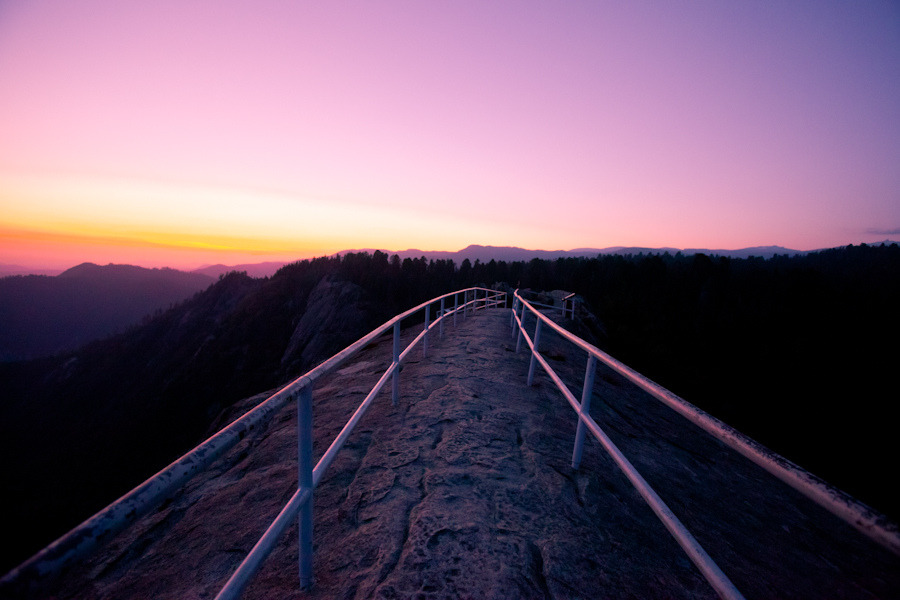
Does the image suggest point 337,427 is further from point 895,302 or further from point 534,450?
point 895,302

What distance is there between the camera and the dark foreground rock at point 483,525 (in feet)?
7.20

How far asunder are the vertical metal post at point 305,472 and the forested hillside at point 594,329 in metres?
28.5

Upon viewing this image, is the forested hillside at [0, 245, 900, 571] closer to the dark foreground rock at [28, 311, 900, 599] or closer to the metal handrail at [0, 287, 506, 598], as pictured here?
the dark foreground rock at [28, 311, 900, 599]

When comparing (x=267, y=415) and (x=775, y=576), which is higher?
(x=267, y=415)

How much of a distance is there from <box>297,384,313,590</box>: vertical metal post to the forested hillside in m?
28.5

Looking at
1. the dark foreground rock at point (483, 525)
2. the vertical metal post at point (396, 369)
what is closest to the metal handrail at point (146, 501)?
the dark foreground rock at point (483, 525)

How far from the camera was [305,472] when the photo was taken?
196cm

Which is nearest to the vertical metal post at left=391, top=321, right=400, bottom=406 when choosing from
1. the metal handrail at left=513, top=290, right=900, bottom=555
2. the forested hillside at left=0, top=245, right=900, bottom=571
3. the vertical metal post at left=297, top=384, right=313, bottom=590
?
the vertical metal post at left=297, top=384, right=313, bottom=590

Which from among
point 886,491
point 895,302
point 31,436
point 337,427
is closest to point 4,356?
point 31,436

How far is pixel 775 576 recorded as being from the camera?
97.8 inches

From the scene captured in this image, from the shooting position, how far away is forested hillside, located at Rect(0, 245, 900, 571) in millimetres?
42206

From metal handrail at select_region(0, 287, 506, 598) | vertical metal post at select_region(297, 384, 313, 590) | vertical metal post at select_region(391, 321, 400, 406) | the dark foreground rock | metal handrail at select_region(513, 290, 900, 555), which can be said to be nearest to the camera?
metal handrail at select_region(0, 287, 506, 598)

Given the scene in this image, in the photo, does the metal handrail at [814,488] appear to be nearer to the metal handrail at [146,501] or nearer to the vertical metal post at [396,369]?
the metal handrail at [146,501]

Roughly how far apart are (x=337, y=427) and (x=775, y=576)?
387 cm
